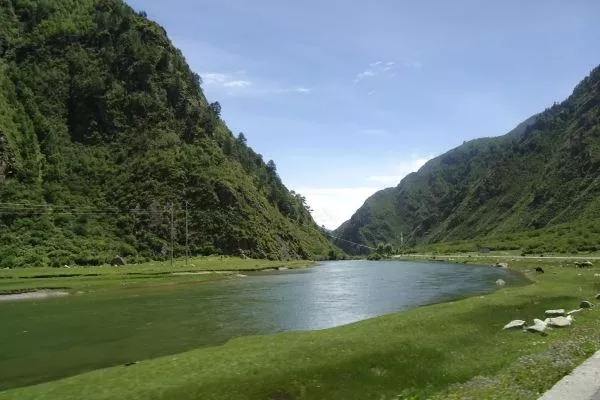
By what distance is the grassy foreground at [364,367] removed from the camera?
22219 mm

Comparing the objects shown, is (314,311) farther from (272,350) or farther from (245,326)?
(272,350)

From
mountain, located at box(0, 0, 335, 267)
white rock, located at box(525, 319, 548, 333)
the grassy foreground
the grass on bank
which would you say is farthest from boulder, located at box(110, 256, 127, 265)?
white rock, located at box(525, 319, 548, 333)

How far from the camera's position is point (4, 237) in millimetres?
125062

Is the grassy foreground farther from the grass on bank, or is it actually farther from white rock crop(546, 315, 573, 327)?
the grass on bank

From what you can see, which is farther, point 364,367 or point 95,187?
point 95,187

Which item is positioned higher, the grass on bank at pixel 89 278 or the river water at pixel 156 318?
the grass on bank at pixel 89 278

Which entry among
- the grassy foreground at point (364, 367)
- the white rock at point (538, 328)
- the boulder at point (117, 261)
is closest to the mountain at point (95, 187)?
the boulder at point (117, 261)

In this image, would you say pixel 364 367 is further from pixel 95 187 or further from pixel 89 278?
pixel 95 187

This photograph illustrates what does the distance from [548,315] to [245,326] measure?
23.5m

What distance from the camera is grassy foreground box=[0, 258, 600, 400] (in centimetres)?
2222

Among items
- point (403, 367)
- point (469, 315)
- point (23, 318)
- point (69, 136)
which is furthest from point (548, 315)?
point (69, 136)

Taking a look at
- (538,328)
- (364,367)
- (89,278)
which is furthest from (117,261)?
(538,328)

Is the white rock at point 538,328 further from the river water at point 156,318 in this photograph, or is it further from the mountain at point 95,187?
the mountain at point 95,187

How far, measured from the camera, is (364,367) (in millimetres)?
25688
